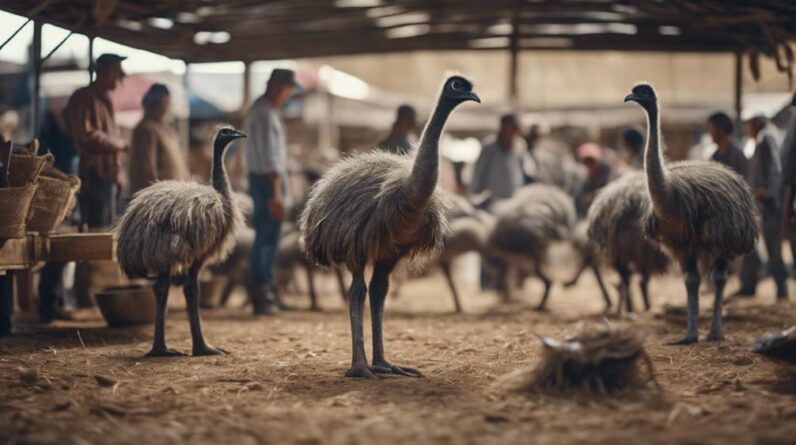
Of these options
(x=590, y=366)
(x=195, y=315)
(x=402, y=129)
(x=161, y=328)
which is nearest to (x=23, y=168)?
(x=161, y=328)

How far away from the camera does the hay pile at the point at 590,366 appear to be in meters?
5.19

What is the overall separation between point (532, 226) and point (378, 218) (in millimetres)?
4837

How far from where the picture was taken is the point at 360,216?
603cm

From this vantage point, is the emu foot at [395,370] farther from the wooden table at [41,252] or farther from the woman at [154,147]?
the woman at [154,147]

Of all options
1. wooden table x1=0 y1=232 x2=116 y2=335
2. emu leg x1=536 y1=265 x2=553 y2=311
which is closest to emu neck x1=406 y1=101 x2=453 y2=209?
wooden table x1=0 y1=232 x2=116 y2=335

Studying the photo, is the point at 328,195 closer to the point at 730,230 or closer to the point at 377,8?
the point at 730,230

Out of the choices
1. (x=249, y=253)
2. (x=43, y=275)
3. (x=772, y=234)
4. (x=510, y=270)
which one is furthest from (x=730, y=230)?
(x=43, y=275)

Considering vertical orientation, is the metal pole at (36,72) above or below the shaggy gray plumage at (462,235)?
above

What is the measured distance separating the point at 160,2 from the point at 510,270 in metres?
5.37

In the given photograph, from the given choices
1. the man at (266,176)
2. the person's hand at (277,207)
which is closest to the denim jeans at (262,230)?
the man at (266,176)

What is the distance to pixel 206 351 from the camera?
7215mm

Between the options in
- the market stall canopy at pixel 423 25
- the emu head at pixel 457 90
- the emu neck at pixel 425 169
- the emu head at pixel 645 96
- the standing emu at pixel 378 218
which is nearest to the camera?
the emu neck at pixel 425 169

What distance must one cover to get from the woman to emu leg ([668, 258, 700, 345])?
5002mm

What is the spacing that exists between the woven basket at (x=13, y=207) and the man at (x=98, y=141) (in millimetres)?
1690
